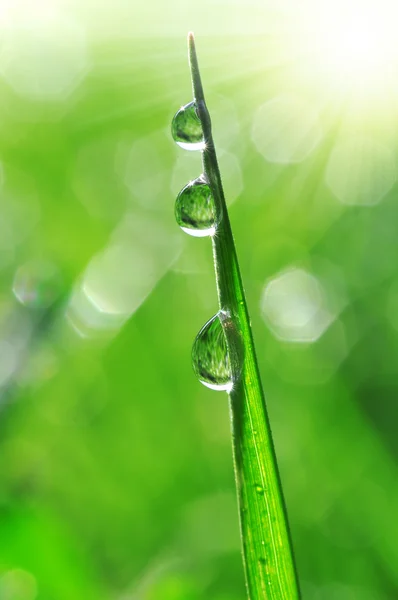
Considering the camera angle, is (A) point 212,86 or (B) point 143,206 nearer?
(B) point 143,206

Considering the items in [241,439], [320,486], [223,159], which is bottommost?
[241,439]

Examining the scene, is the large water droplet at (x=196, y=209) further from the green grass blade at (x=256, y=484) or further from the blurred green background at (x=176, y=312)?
the blurred green background at (x=176, y=312)

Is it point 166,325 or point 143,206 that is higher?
point 143,206

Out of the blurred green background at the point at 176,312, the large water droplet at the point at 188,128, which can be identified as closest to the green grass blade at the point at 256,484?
the large water droplet at the point at 188,128

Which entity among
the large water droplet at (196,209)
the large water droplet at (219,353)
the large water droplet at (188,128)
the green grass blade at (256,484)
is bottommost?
the green grass blade at (256,484)

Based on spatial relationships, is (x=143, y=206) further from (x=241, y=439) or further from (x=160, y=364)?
(x=241, y=439)

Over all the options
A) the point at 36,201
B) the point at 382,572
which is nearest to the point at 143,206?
the point at 36,201

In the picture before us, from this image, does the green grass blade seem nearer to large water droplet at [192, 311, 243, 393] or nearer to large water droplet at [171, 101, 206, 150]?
large water droplet at [192, 311, 243, 393]
